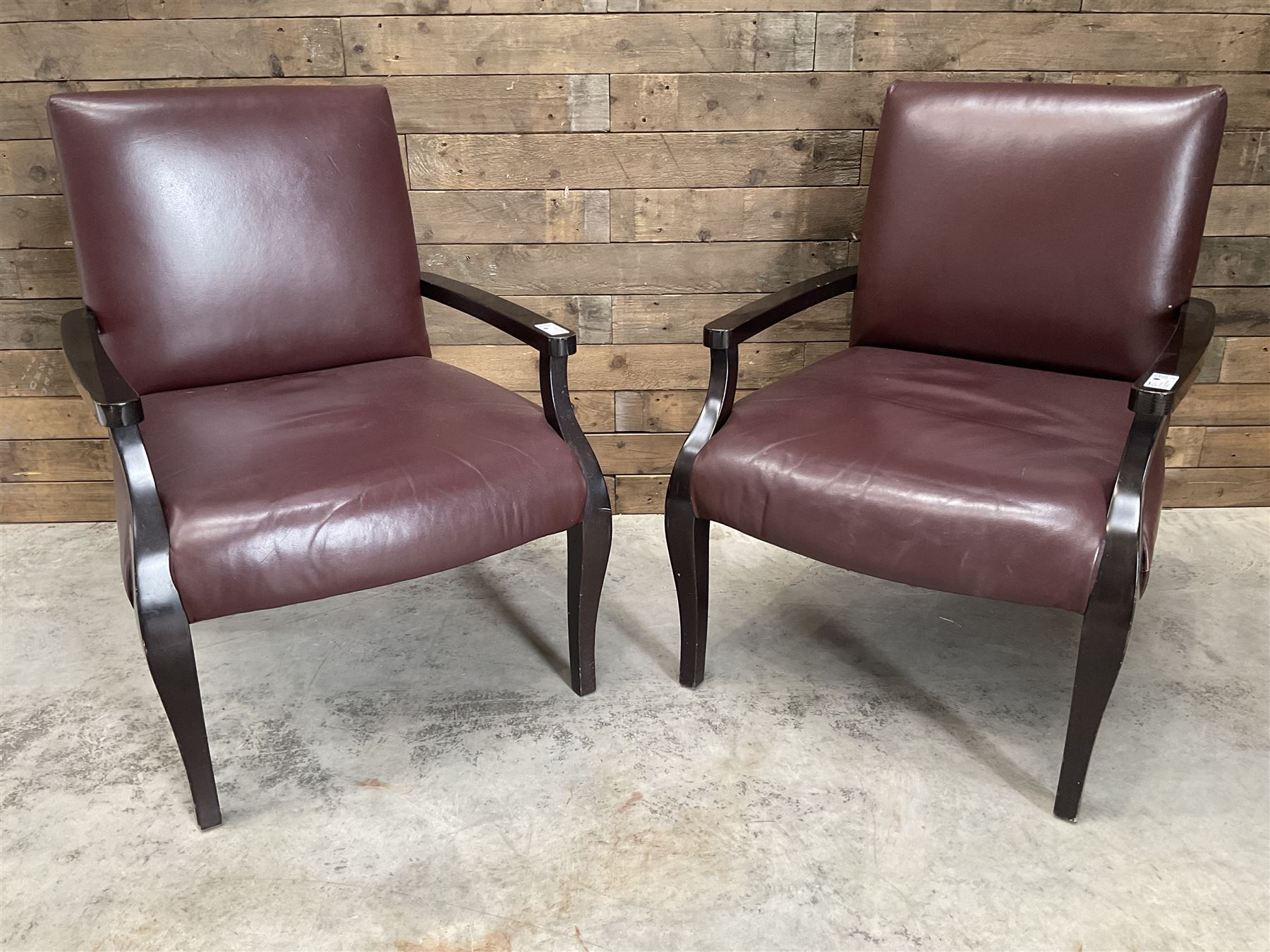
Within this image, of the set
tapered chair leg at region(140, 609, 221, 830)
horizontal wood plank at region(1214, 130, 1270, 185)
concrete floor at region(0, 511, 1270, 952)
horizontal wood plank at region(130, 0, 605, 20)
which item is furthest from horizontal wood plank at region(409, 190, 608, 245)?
horizontal wood plank at region(1214, 130, 1270, 185)

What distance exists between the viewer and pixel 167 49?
2.10 meters

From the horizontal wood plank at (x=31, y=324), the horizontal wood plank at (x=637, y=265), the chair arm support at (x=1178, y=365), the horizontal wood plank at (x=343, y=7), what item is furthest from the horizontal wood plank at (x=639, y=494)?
the horizontal wood plank at (x=31, y=324)

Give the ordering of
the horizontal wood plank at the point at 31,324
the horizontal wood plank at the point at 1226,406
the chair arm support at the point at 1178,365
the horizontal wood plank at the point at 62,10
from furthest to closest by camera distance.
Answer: the horizontal wood plank at the point at 1226,406 < the horizontal wood plank at the point at 31,324 < the horizontal wood plank at the point at 62,10 < the chair arm support at the point at 1178,365

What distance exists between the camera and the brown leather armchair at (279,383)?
1412mm

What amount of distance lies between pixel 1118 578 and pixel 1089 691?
19 centimetres

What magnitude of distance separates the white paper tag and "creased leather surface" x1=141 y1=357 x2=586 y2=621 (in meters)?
0.82

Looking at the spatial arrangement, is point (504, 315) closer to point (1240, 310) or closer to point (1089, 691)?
point (1089, 691)

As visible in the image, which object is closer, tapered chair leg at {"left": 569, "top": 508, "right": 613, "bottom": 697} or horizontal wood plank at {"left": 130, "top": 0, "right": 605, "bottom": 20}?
tapered chair leg at {"left": 569, "top": 508, "right": 613, "bottom": 697}

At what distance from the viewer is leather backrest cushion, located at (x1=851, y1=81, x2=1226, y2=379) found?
176 centimetres

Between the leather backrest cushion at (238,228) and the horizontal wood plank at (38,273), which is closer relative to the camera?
the leather backrest cushion at (238,228)

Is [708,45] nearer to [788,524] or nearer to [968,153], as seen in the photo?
[968,153]

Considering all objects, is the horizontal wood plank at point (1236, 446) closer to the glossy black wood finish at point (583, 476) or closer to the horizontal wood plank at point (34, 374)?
the glossy black wood finish at point (583, 476)

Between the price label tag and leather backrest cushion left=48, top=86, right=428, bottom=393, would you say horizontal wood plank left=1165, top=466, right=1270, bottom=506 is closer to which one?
the price label tag

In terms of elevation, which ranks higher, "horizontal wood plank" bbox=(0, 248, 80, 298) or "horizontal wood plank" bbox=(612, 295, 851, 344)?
"horizontal wood plank" bbox=(0, 248, 80, 298)
